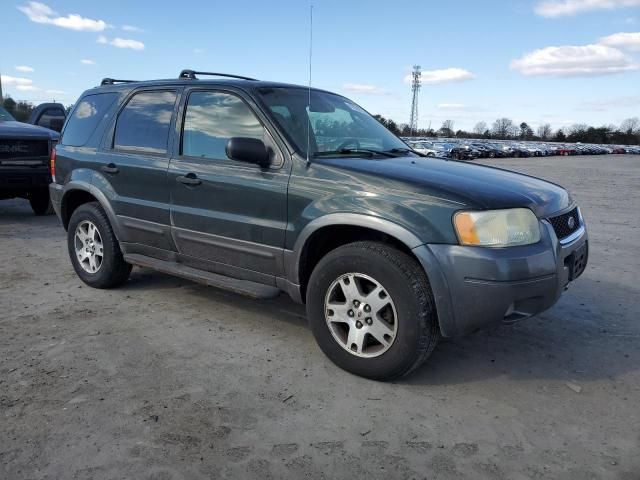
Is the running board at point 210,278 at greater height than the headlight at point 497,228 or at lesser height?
lesser

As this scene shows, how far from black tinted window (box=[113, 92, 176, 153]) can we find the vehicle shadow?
4.51 ft

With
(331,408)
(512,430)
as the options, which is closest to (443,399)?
(512,430)

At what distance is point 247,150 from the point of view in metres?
3.49

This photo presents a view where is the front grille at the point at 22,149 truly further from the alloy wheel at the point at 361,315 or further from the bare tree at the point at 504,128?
the bare tree at the point at 504,128

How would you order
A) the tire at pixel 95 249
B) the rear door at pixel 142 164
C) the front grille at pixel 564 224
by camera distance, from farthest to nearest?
the tire at pixel 95 249
the rear door at pixel 142 164
the front grille at pixel 564 224

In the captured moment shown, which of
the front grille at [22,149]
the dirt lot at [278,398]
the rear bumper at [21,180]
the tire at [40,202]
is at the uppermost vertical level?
the front grille at [22,149]

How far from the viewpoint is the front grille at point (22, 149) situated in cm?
814

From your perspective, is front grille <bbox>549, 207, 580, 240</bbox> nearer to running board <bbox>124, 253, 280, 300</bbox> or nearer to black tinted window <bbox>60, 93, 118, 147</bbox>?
running board <bbox>124, 253, 280, 300</bbox>

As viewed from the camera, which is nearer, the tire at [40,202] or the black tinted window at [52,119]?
the tire at [40,202]

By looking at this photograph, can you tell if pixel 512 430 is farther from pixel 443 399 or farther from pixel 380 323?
pixel 380 323

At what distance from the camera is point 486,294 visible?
2.93 m

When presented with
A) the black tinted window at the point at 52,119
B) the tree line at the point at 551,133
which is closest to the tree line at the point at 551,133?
the tree line at the point at 551,133

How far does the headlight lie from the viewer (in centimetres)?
296

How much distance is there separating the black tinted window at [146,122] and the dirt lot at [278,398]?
135 cm
